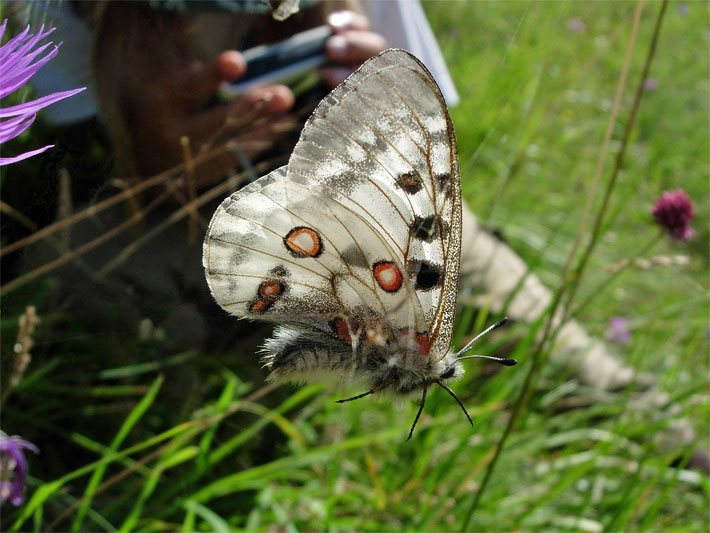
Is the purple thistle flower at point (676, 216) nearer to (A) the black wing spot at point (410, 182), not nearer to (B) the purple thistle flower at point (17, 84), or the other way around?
(A) the black wing spot at point (410, 182)

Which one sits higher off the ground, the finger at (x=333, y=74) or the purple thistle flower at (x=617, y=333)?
the finger at (x=333, y=74)

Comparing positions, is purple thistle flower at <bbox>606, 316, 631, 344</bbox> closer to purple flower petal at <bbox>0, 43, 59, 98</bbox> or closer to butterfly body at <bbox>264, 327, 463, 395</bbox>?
butterfly body at <bbox>264, 327, 463, 395</bbox>

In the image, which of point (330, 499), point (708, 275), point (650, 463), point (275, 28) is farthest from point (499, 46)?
point (275, 28)

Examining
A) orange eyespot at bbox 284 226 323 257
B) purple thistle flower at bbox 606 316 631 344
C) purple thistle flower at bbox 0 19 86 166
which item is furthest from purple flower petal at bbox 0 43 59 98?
purple thistle flower at bbox 606 316 631 344

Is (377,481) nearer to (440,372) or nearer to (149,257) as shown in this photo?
(149,257)

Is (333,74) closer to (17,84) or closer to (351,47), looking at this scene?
(351,47)

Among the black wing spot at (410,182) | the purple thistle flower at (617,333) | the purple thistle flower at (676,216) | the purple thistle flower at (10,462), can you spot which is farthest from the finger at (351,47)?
the purple thistle flower at (617,333)
